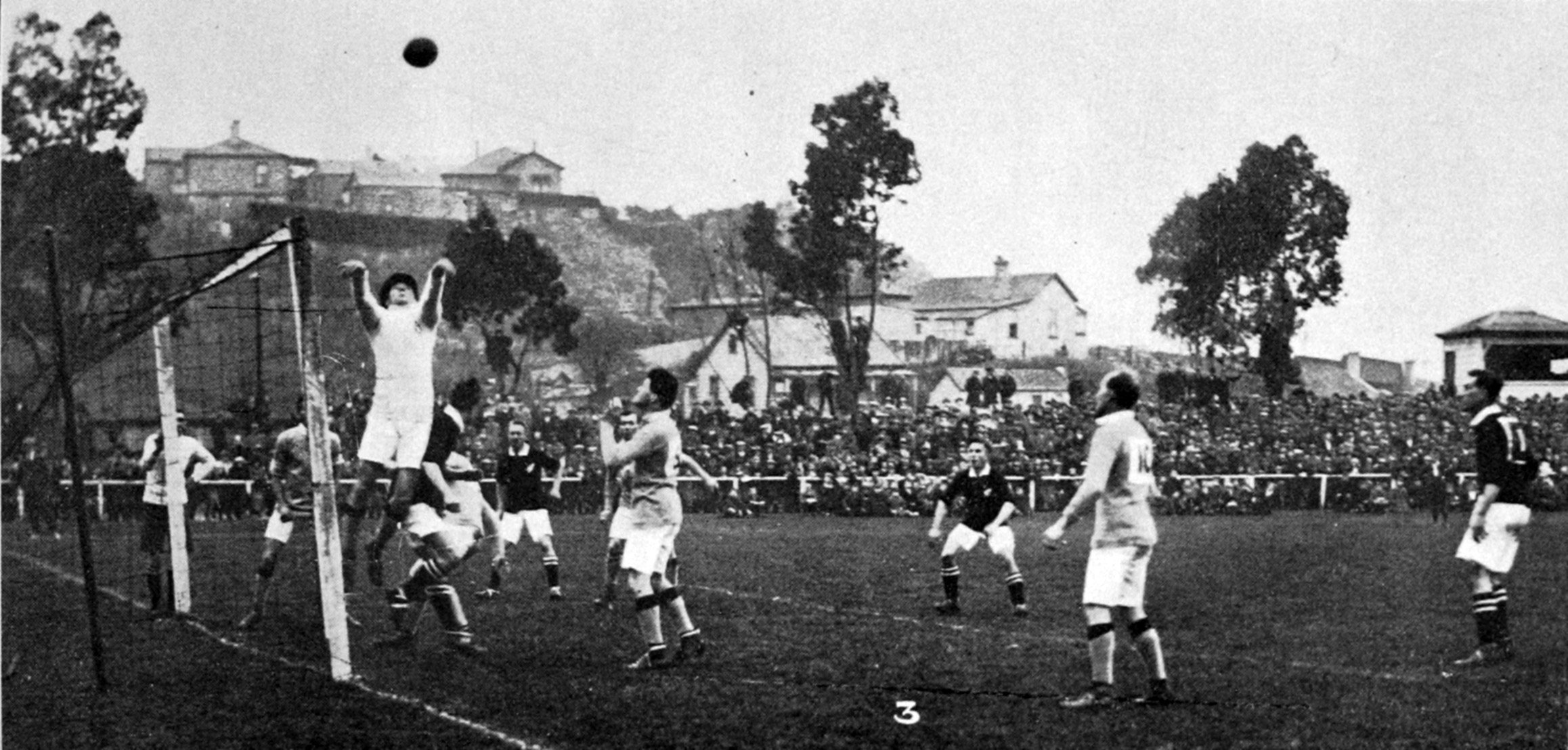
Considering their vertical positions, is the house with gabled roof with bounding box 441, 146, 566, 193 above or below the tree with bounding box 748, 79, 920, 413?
above

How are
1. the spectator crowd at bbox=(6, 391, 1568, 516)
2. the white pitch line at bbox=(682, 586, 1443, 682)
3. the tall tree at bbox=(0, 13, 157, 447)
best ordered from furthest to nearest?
Answer: 1. the spectator crowd at bbox=(6, 391, 1568, 516)
2. the tall tree at bbox=(0, 13, 157, 447)
3. the white pitch line at bbox=(682, 586, 1443, 682)

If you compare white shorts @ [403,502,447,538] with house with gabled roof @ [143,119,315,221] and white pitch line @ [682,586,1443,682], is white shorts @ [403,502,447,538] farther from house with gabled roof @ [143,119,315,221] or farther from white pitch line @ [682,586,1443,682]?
house with gabled roof @ [143,119,315,221]

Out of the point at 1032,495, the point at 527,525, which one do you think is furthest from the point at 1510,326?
the point at 527,525

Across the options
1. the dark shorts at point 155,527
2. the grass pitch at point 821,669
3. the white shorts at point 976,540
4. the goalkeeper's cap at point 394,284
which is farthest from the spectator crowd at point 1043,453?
the goalkeeper's cap at point 394,284

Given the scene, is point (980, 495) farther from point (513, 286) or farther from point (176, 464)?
point (513, 286)

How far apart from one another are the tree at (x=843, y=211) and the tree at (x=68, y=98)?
11820 mm

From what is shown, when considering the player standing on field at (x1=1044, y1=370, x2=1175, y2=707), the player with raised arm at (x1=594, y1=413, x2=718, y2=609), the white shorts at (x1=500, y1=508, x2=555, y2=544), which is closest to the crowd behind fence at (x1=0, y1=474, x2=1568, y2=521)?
the white shorts at (x1=500, y1=508, x2=555, y2=544)

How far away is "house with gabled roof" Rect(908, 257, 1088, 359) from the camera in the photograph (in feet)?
193

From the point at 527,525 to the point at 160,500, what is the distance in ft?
11.8

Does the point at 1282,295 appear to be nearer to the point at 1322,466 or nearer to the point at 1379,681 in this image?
the point at 1322,466

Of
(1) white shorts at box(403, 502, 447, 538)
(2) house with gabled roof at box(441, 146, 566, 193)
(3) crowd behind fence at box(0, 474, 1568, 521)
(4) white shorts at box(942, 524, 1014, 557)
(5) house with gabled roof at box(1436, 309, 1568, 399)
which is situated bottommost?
(3) crowd behind fence at box(0, 474, 1568, 521)

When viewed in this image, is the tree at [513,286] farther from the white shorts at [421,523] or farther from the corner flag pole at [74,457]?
the corner flag pole at [74,457]

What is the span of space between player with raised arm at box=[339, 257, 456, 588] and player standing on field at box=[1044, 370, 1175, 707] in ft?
13.9

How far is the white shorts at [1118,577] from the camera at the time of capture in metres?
8.15
